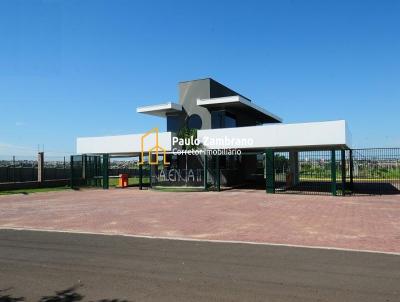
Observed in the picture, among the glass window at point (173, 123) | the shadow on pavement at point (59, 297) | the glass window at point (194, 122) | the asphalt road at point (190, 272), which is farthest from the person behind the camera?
the glass window at point (173, 123)

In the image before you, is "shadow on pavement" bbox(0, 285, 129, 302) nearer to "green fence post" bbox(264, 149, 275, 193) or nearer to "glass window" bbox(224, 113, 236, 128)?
"green fence post" bbox(264, 149, 275, 193)

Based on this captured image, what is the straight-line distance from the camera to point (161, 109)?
98.5ft

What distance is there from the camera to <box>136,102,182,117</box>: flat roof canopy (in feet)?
96.9

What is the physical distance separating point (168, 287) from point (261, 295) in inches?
53.2

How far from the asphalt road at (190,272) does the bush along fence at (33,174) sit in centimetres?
2300

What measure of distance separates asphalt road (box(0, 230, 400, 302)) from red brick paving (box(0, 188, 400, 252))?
155 centimetres

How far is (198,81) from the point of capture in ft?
98.1

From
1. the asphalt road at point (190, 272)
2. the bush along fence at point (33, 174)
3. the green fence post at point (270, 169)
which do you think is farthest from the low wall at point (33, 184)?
the asphalt road at point (190, 272)

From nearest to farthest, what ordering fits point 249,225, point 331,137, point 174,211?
point 249,225, point 174,211, point 331,137

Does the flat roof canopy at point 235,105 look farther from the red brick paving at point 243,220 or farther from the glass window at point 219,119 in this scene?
the red brick paving at point 243,220

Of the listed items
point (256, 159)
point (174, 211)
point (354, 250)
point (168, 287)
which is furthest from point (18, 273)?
point (256, 159)

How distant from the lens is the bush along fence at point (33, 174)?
30266mm

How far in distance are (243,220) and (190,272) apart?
6.72m

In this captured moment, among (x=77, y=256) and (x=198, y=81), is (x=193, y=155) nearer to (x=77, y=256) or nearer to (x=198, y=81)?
(x=198, y=81)
